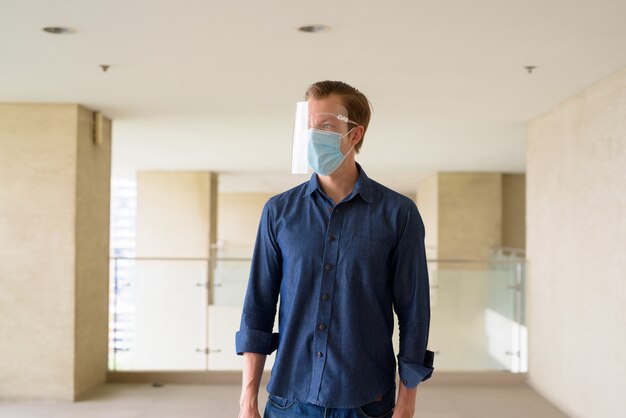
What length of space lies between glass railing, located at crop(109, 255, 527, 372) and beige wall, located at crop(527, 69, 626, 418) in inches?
12.2

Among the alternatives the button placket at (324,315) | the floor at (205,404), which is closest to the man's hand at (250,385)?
the button placket at (324,315)

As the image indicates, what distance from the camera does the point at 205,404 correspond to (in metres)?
5.38

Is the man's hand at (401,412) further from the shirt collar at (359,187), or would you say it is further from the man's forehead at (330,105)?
the man's forehead at (330,105)

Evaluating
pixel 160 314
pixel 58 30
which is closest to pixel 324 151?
pixel 58 30

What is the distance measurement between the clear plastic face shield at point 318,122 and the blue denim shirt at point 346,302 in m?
0.13

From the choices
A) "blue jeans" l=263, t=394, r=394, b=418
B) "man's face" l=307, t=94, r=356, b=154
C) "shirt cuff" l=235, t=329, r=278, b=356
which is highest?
"man's face" l=307, t=94, r=356, b=154

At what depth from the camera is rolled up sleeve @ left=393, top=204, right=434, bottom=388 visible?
1.57m

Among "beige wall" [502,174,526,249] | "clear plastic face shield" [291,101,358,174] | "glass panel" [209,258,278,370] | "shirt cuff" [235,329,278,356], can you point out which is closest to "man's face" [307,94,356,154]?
"clear plastic face shield" [291,101,358,174]

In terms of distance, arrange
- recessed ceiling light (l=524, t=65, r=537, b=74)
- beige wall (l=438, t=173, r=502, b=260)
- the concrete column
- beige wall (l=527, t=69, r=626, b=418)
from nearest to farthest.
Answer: recessed ceiling light (l=524, t=65, r=537, b=74) < beige wall (l=527, t=69, r=626, b=418) < the concrete column < beige wall (l=438, t=173, r=502, b=260)

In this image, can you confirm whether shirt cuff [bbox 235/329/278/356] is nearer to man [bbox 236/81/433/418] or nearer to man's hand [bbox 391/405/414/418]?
man [bbox 236/81/433/418]

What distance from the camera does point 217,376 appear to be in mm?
6059

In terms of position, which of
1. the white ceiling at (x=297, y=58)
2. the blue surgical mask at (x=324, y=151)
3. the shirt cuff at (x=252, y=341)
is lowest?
the shirt cuff at (x=252, y=341)

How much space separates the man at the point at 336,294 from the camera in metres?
1.56

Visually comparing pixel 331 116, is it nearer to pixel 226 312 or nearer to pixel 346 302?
pixel 346 302
